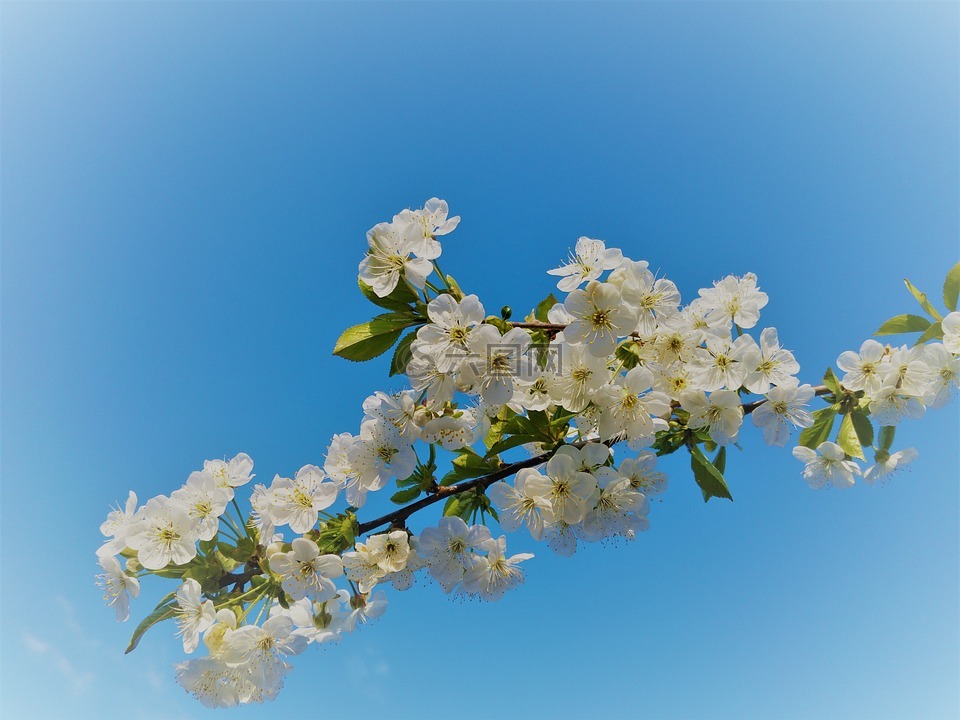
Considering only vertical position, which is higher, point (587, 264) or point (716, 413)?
point (587, 264)

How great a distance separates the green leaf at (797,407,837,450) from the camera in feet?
8.38

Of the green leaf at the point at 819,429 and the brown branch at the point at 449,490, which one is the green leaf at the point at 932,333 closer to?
the green leaf at the point at 819,429

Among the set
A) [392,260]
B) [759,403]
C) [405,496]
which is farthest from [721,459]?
[392,260]

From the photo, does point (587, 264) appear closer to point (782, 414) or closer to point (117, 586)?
point (782, 414)

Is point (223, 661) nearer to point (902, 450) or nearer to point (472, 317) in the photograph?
point (472, 317)

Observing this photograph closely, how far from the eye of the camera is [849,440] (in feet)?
8.87

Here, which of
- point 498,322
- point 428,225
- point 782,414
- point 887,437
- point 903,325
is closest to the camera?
point 498,322

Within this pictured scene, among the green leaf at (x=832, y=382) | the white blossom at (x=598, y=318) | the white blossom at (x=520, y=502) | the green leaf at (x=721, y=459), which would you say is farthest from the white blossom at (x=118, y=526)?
the green leaf at (x=832, y=382)

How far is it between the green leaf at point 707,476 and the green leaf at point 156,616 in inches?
92.9

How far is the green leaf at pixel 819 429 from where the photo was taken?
2553mm

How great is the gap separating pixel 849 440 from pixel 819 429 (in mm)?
297

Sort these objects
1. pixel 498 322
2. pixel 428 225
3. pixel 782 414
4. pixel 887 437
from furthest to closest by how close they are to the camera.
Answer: pixel 887 437
pixel 782 414
pixel 428 225
pixel 498 322

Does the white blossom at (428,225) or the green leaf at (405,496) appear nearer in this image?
the white blossom at (428,225)

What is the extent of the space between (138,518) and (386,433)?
1.27 meters
